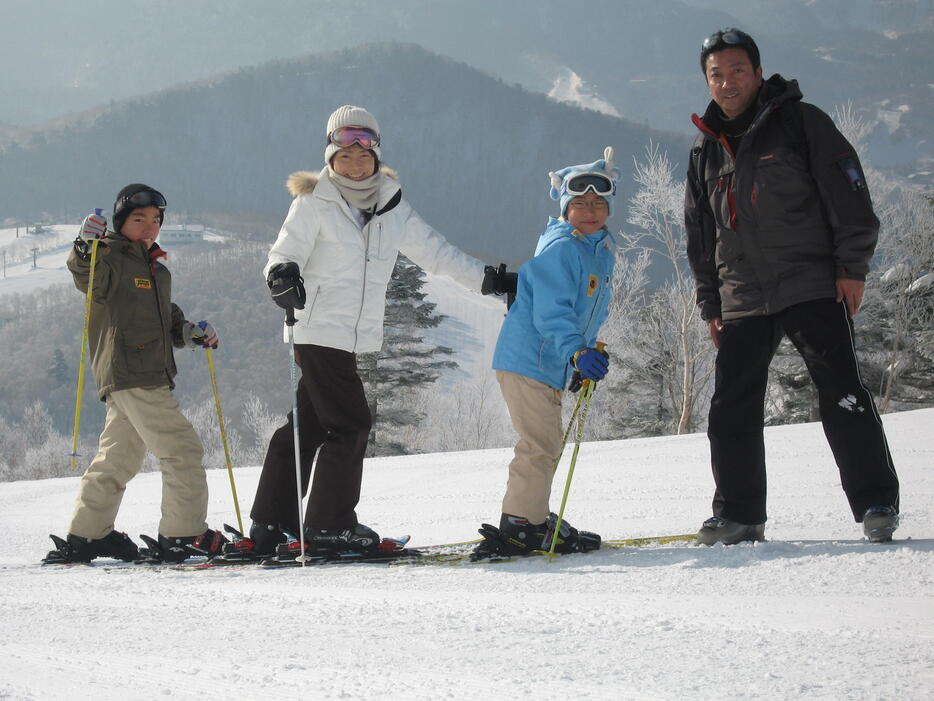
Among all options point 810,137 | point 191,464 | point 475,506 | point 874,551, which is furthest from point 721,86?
point 475,506

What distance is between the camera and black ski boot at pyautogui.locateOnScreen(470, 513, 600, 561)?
11.5 ft

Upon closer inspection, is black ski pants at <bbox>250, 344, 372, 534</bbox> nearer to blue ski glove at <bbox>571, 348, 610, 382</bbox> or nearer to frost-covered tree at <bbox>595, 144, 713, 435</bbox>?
blue ski glove at <bbox>571, 348, 610, 382</bbox>

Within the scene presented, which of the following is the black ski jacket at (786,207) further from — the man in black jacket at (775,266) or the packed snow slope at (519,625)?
the packed snow slope at (519,625)

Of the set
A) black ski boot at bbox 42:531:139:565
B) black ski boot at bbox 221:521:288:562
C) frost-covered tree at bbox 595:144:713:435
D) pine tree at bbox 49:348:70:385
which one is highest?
pine tree at bbox 49:348:70:385

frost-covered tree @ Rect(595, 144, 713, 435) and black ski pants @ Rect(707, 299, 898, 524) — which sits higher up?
frost-covered tree @ Rect(595, 144, 713, 435)

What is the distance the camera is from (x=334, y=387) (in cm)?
372

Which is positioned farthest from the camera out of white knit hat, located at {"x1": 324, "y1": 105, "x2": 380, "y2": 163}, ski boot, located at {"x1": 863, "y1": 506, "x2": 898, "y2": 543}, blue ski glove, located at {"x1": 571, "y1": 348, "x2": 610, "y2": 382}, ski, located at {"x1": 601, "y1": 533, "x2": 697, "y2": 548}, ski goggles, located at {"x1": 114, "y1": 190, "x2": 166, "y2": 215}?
ski goggles, located at {"x1": 114, "y1": 190, "x2": 166, "y2": 215}

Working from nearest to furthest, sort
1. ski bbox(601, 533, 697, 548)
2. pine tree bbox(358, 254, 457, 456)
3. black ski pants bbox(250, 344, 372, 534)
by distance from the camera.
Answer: ski bbox(601, 533, 697, 548), black ski pants bbox(250, 344, 372, 534), pine tree bbox(358, 254, 457, 456)

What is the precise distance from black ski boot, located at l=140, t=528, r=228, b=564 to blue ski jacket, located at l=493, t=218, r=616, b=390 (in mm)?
1616

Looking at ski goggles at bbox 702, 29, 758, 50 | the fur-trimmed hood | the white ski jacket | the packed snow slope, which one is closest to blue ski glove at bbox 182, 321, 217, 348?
the white ski jacket

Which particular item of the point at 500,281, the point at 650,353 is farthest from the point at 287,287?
the point at 650,353

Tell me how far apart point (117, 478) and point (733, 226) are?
9.92 ft

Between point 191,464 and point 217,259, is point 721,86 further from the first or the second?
point 217,259

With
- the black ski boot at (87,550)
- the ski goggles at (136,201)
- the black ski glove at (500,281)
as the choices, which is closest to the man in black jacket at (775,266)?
the black ski glove at (500,281)
